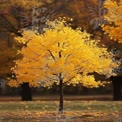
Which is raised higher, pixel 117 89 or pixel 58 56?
pixel 58 56

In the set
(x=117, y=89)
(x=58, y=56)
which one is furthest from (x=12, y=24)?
(x=58, y=56)

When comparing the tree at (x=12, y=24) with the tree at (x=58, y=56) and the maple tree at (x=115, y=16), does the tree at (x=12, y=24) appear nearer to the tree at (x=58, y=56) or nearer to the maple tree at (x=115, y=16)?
the tree at (x=58, y=56)

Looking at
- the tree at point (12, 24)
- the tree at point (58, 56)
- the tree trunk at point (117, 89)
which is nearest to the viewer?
the tree at point (58, 56)

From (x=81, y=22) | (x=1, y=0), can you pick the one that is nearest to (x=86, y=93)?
(x=81, y=22)

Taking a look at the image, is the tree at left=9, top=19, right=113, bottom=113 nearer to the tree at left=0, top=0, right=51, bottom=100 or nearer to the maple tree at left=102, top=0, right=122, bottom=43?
the maple tree at left=102, top=0, right=122, bottom=43

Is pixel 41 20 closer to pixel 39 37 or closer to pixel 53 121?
pixel 39 37

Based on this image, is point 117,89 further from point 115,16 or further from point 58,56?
point 115,16

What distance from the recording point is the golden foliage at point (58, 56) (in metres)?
26.3

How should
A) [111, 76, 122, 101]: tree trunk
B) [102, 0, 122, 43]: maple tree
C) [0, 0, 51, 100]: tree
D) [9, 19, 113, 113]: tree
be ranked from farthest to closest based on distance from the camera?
1. [111, 76, 122, 101]: tree trunk
2. [0, 0, 51, 100]: tree
3. [9, 19, 113, 113]: tree
4. [102, 0, 122, 43]: maple tree

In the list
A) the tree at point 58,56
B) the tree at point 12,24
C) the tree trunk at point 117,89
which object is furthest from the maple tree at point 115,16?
the tree trunk at point 117,89

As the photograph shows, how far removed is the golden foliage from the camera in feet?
86.4

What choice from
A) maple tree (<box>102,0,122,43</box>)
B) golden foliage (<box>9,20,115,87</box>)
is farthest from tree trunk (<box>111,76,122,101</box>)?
maple tree (<box>102,0,122,43</box>)

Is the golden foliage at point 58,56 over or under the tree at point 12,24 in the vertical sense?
under

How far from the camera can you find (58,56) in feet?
87.9
